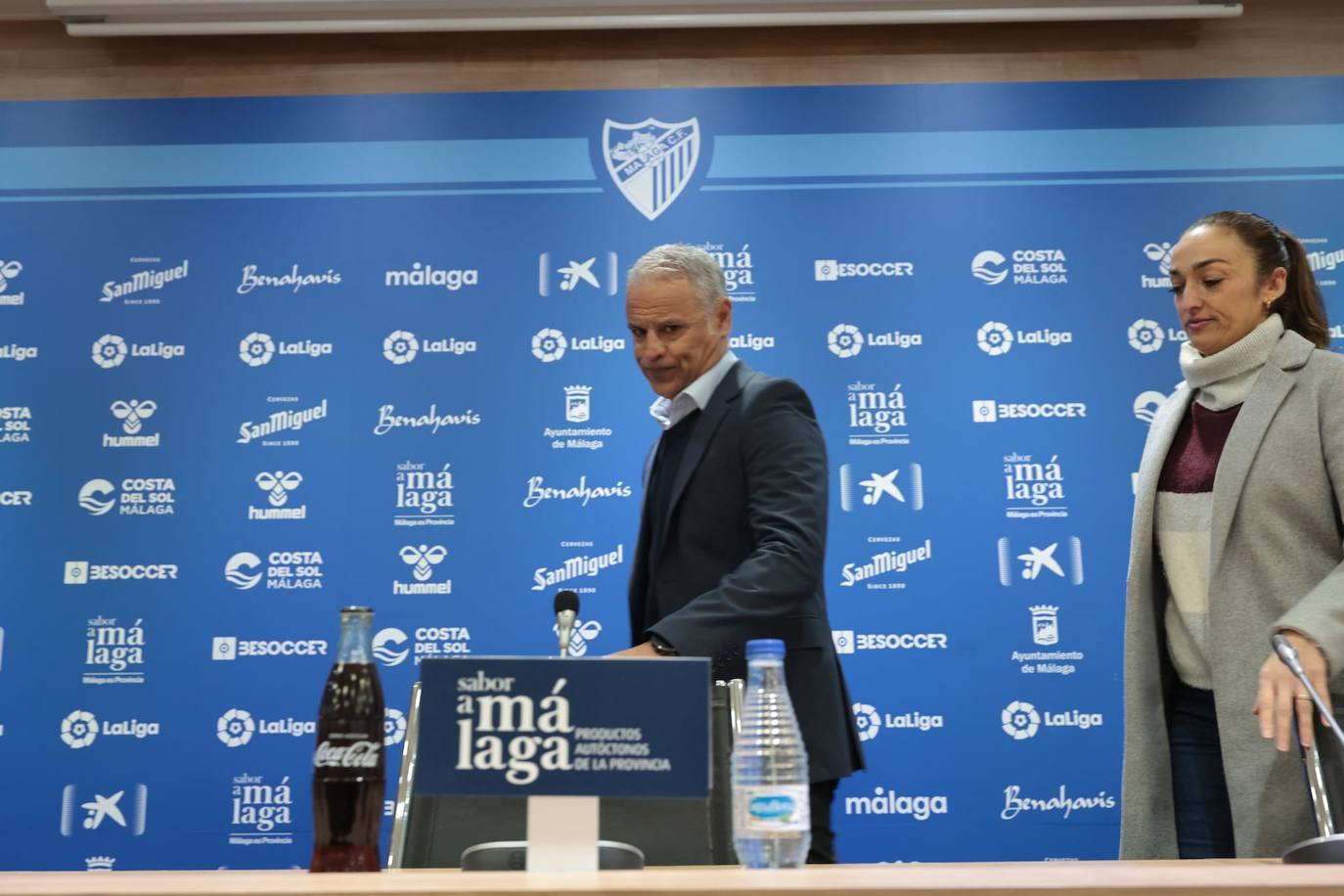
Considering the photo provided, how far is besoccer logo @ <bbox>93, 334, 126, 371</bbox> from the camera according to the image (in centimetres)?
397

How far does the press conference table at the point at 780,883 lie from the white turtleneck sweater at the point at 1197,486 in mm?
1152

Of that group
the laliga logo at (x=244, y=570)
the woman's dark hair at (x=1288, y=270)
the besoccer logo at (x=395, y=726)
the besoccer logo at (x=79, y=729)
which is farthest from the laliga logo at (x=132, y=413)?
the woman's dark hair at (x=1288, y=270)

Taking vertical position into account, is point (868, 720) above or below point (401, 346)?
below

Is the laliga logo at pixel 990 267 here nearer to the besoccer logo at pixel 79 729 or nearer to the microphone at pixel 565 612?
the microphone at pixel 565 612

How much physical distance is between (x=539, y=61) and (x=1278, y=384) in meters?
2.93

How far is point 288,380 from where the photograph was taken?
3941 mm

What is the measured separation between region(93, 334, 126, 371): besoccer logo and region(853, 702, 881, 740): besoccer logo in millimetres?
2515

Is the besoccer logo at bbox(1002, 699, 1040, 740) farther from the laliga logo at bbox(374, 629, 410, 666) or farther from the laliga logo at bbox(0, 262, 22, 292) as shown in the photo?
the laliga logo at bbox(0, 262, 22, 292)

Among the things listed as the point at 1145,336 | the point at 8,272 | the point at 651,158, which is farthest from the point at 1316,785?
the point at 8,272

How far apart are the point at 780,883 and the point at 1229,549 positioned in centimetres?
138

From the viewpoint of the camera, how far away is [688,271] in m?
2.41

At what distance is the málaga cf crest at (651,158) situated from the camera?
405cm

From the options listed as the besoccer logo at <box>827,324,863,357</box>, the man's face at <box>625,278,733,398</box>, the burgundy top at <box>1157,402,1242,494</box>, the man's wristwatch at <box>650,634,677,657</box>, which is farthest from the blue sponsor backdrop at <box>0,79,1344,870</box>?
the man's wristwatch at <box>650,634,677,657</box>

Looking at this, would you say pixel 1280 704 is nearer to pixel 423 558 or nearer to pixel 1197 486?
pixel 1197 486
